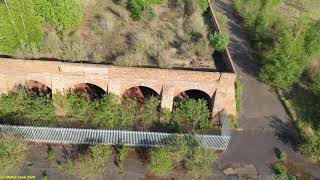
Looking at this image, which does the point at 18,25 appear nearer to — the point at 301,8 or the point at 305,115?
the point at 305,115

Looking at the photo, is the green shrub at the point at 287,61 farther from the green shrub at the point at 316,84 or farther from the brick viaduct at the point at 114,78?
the brick viaduct at the point at 114,78

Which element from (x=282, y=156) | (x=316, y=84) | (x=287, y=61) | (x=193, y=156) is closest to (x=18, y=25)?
(x=193, y=156)

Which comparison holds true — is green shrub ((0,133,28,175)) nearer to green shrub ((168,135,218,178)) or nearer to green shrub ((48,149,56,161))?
green shrub ((48,149,56,161))

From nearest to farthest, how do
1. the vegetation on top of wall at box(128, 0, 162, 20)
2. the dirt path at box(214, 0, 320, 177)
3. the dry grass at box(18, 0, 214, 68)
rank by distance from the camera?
the dirt path at box(214, 0, 320, 177) → the dry grass at box(18, 0, 214, 68) → the vegetation on top of wall at box(128, 0, 162, 20)

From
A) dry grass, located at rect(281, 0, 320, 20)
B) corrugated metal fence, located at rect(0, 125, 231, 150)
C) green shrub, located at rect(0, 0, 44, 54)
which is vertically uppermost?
green shrub, located at rect(0, 0, 44, 54)

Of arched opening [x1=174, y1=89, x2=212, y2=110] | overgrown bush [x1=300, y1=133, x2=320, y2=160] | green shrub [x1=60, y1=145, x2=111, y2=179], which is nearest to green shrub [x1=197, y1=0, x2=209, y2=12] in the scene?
arched opening [x1=174, y1=89, x2=212, y2=110]

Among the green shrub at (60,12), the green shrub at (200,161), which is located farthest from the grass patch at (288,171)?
the green shrub at (60,12)

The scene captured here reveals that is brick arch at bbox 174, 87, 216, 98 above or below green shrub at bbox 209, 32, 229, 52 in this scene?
below
